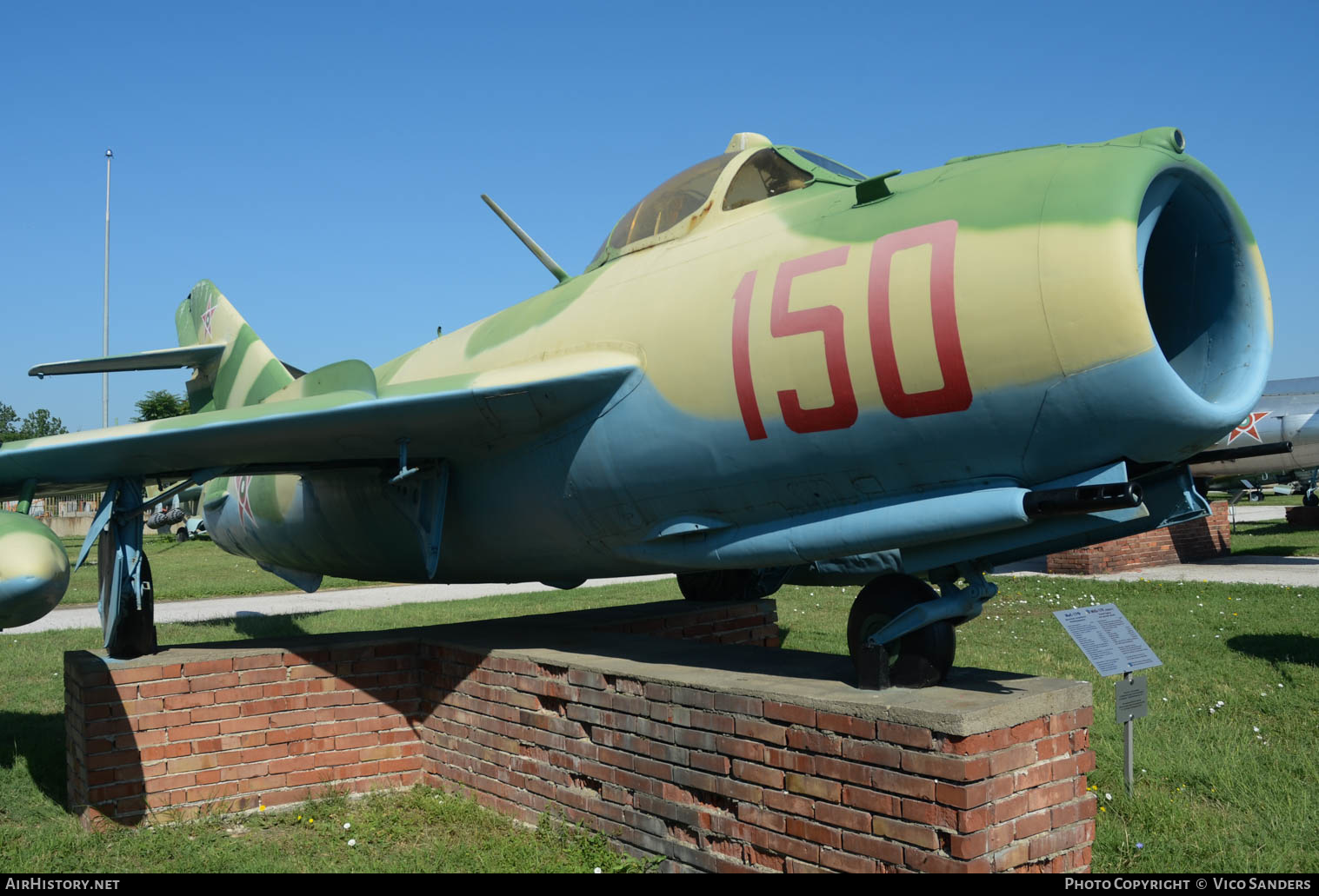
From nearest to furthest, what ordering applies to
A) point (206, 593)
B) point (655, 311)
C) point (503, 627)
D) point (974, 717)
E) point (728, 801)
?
point (974, 717) → point (728, 801) → point (655, 311) → point (503, 627) → point (206, 593)

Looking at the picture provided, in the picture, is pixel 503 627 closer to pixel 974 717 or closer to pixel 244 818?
pixel 244 818

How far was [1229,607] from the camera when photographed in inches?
492

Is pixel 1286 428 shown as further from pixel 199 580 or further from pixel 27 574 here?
pixel 199 580

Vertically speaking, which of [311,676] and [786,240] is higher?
[786,240]

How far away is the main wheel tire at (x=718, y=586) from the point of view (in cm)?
884

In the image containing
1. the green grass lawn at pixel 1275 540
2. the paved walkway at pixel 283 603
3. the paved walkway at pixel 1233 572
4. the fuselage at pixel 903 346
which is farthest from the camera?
the green grass lawn at pixel 1275 540

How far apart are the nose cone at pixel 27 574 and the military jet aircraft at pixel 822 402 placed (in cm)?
2

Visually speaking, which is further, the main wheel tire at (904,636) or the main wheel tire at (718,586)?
the main wheel tire at (718,586)

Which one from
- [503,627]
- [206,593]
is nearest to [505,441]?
[503,627]

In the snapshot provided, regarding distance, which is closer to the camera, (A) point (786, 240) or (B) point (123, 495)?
(A) point (786, 240)

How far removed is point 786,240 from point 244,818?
187 inches

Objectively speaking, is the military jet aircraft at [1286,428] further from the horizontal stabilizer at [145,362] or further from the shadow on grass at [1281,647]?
the horizontal stabilizer at [145,362]

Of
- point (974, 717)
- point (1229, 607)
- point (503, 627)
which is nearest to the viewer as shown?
point (974, 717)

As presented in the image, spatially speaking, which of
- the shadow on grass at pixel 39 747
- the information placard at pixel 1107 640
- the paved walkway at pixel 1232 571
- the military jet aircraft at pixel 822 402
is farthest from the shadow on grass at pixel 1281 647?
the shadow on grass at pixel 39 747
